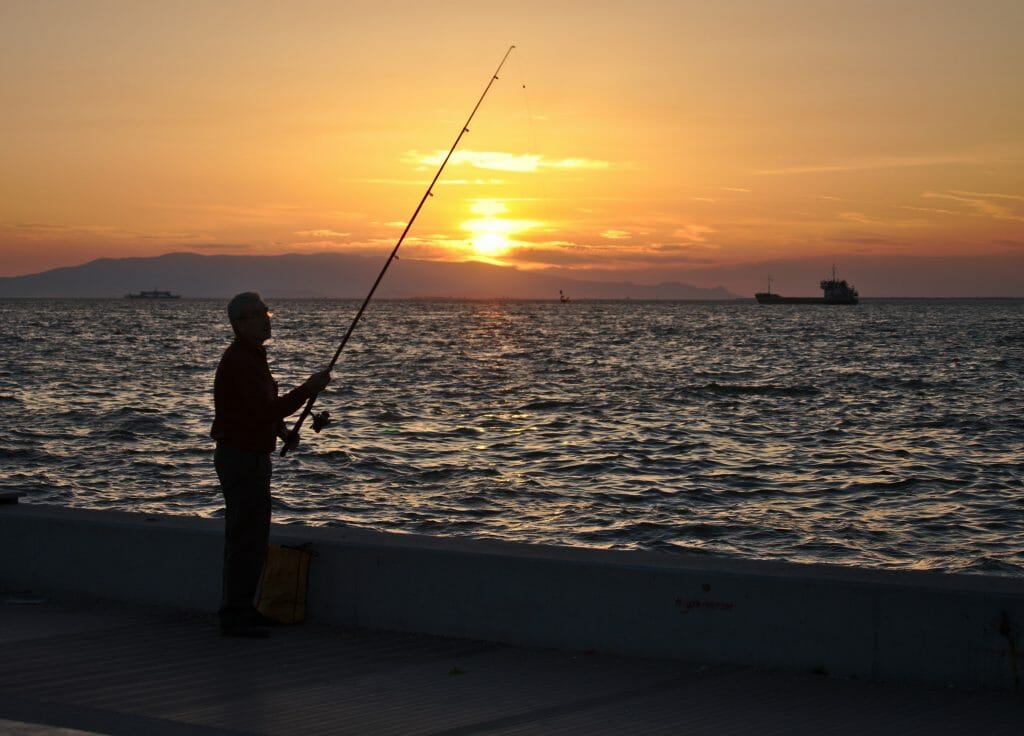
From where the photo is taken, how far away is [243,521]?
5.90 m

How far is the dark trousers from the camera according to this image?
5.88m

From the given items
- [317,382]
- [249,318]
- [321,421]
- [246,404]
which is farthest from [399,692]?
[321,421]

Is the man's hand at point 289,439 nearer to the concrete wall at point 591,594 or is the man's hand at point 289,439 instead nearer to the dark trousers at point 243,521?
the dark trousers at point 243,521

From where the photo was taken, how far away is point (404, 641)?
5941mm

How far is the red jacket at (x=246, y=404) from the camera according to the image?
19.2ft

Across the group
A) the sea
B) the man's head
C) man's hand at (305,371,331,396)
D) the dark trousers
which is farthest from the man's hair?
the sea

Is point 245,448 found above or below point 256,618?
above

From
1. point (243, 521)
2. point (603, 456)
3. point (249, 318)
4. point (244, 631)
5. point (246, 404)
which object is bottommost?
point (603, 456)

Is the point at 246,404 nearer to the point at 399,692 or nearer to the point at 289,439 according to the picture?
the point at 289,439

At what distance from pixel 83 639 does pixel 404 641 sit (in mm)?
1410

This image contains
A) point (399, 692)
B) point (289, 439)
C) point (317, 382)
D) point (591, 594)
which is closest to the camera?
point (399, 692)

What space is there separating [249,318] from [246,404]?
387 mm

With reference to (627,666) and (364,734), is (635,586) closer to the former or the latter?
(627,666)

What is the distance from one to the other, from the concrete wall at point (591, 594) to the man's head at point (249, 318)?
1.09 meters
